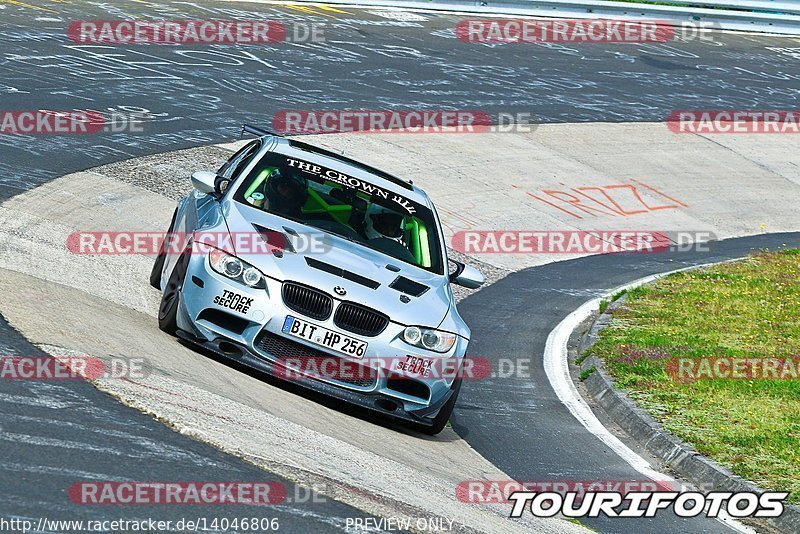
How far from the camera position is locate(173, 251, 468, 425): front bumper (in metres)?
8.02

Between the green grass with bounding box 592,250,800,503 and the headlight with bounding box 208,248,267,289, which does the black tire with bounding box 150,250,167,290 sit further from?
the green grass with bounding box 592,250,800,503

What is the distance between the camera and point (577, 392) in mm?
10992

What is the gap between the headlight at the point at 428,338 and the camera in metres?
8.21

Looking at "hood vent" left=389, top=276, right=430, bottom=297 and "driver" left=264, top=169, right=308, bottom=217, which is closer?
"hood vent" left=389, top=276, right=430, bottom=297

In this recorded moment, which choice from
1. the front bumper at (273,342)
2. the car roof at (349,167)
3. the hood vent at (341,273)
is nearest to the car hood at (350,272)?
the hood vent at (341,273)

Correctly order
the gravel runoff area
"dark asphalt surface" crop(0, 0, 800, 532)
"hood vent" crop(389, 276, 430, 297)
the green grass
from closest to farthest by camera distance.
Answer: "dark asphalt surface" crop(0, 0, 800, 532), "hood vent" crop(389, 276, 430, 297), the green grass, the gravel runoff area

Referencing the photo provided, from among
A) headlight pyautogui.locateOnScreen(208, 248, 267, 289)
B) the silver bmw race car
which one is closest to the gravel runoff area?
the silver bmw race car

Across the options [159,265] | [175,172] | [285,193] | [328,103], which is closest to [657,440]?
[285,193]

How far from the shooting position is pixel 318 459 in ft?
22.7

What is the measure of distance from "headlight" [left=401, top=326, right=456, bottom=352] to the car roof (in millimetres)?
1834

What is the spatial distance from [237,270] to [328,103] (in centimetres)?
1217

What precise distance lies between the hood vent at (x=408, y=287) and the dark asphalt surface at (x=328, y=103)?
1167mm

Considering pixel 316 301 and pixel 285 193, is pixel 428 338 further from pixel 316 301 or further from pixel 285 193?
pixel 285 193

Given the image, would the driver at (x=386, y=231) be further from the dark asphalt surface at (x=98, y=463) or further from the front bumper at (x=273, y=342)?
the dark asphalt surface at (x=98, y=463)
